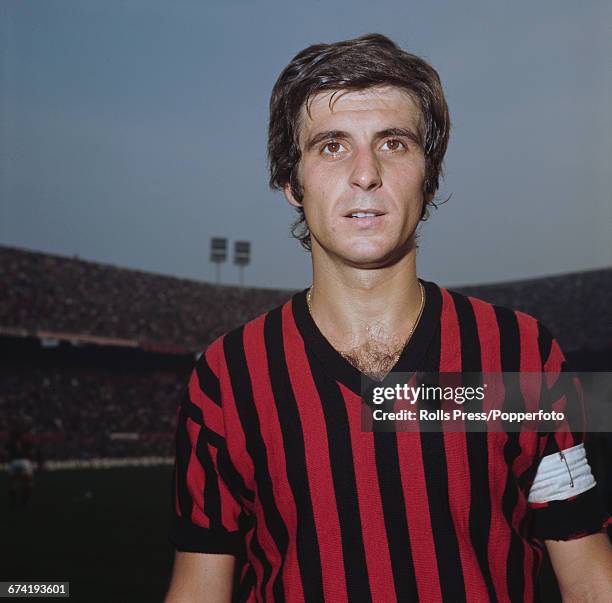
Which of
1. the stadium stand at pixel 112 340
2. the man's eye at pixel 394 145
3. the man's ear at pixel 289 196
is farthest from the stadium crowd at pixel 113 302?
the man's eye at pixel 394 145

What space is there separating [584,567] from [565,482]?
182 mm

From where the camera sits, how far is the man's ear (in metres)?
2.08

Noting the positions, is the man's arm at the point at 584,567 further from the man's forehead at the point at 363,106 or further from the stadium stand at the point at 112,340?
the stadium stand at the point at 112,340

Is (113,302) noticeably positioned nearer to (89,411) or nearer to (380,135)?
(89,411)

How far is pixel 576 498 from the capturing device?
1.74m

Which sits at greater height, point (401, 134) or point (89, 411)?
point (89, 411)

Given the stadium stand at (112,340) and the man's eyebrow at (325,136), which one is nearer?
the man's eyebrow at (325,136)

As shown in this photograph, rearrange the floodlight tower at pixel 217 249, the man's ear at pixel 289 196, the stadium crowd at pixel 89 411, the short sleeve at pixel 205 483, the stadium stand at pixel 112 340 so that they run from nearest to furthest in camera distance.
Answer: the short sleeve at pixel 205 483 → the man's ear at pixel 289 196 → the stadium crowd at pixel 89 411 → the stadium stand at pixel 112 340 → the floodlight tower at pixel 217 249

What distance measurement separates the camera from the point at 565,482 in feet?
5.73

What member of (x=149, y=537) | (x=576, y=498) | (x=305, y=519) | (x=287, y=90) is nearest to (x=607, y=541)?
(x=576, y=498)

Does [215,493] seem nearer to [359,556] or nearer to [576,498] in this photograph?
[359,556]

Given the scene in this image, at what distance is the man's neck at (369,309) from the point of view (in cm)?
184

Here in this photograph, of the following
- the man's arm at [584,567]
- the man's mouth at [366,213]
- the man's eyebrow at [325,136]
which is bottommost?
the man's arm at [584,567]

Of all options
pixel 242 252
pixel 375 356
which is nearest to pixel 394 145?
pixel 375 356
